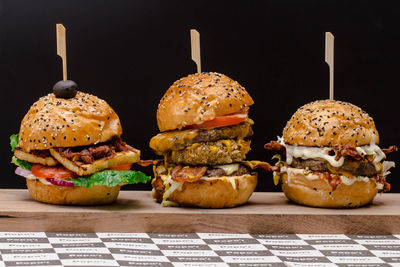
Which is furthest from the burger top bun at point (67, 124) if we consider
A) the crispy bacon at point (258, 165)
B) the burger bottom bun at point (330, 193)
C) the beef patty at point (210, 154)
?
the burger bottom bun at point (330, 193)

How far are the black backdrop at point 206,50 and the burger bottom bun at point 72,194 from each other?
1170mm

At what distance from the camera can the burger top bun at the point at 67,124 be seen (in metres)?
4.70

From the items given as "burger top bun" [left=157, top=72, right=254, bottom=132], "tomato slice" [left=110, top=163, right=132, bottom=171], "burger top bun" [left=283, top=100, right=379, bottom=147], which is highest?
"burger top bun" [left=157, top=72, right=254, bottom=132]

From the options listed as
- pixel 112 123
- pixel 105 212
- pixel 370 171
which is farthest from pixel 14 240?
pixel 370 171

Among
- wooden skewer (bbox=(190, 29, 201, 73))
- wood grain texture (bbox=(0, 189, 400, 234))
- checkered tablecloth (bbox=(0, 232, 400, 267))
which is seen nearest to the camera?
checkered tablecloth (bbox=(0, 232, 400, 267))

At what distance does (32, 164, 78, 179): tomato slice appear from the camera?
470 centimetres

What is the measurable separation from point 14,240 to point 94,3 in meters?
2.44

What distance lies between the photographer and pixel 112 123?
5020mm

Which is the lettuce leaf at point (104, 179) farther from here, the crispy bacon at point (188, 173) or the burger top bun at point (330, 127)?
the burger top bun at point (330, 127)

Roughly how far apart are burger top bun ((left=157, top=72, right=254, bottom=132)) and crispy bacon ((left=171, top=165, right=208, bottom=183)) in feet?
1.07

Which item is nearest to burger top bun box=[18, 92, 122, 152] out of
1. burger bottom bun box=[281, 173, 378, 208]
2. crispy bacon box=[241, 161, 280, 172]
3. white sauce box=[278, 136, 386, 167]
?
crispy bacon box=[241, 161, 280, 172]

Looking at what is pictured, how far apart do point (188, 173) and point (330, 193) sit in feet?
3.63

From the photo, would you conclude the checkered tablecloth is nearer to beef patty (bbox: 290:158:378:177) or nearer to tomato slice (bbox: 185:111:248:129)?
beef patty (bbox: 290:158:378:177)

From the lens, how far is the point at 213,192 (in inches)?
189
